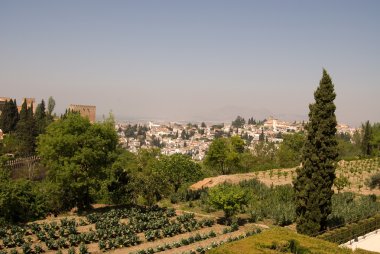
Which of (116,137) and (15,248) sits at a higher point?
(116,137)

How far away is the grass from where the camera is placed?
1326cm

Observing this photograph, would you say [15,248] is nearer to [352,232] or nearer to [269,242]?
[269,242]

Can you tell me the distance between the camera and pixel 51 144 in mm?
28281

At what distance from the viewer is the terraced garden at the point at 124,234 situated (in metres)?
19.3

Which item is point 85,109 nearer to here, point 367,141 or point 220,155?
point 220,155

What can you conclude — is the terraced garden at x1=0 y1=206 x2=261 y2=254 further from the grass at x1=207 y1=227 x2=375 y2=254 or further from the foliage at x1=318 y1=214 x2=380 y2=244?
the grass at x1=207 y1=227 x2=375 y2=254

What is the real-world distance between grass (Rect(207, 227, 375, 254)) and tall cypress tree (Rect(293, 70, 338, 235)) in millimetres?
4929

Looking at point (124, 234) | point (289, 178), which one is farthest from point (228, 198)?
point (289, 178)


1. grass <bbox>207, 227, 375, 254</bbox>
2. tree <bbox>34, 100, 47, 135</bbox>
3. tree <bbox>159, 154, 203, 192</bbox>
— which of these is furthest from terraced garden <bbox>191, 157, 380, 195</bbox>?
tree <bbox>34, 100, 47, 135</bbox>

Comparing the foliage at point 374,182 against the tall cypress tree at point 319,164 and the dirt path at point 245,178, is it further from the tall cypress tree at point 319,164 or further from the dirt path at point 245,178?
the tall cypress tree at point 319,164

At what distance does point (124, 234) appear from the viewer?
71.8 ft

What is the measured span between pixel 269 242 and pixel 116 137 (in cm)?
1881

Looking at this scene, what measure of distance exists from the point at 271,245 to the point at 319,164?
26.3 ft

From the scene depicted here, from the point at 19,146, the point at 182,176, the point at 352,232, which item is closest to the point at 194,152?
the point at 19,146
